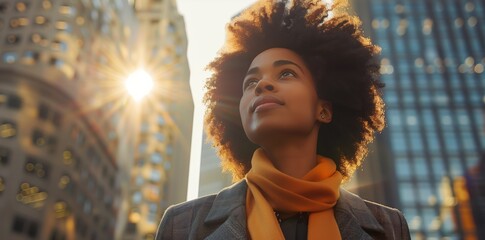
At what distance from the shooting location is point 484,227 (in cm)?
5488

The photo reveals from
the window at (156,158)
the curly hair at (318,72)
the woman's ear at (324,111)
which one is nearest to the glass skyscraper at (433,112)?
the window at (156,158)

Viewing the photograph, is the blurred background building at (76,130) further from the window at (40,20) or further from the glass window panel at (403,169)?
the glass window panel at (403,169)

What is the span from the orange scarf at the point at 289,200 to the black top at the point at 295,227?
0.07m

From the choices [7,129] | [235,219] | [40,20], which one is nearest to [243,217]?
[235,219]

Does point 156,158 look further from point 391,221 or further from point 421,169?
point 391,221

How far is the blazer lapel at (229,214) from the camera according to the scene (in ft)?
8.13

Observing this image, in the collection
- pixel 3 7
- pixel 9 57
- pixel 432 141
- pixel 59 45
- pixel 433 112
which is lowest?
pixel 432 141

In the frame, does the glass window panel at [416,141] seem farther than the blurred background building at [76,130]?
Yes

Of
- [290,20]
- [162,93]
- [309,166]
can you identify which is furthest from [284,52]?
[162,93]

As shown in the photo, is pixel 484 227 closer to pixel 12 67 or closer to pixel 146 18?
pixel 12 67

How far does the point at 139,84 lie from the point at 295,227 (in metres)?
65.7

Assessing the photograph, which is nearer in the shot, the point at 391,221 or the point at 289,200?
the point at 289,200

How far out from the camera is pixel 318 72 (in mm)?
3119

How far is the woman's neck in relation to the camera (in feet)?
9.46
